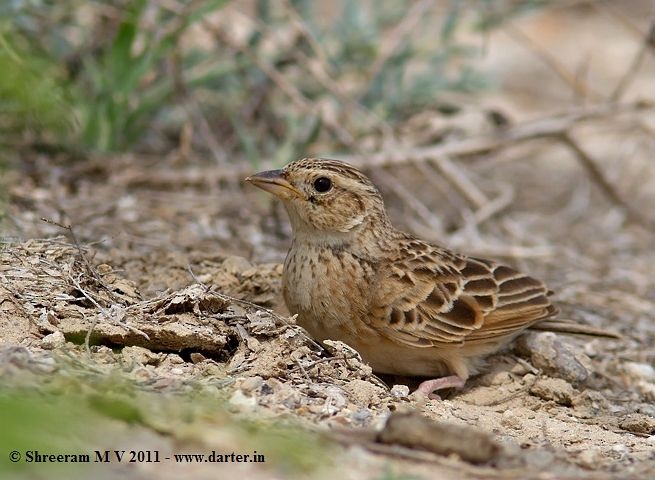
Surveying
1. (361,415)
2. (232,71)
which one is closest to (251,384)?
(361,415)

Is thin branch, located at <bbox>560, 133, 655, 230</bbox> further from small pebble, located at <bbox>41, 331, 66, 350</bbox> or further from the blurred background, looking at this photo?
small pebble, located at <bbox>41, 331, 66, 350</bbox>

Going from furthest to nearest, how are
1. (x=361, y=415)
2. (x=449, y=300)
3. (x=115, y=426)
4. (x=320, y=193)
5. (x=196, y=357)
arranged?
(x=449, y=300) < (x=320, y=193) < (x=196, y=357) < (x=361, y=415) < (x=115, y=426)

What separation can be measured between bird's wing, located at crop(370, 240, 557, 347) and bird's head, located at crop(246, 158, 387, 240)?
1.14 feet

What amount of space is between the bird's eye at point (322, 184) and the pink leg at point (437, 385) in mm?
1183

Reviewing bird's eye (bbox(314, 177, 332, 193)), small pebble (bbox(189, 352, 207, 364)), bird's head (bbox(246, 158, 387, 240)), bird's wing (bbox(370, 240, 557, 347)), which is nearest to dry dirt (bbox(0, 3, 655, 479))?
small pebble (bbox(189, 352, 207, 364))

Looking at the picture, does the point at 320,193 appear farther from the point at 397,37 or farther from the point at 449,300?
the point at 397,37

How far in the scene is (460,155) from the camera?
862cm

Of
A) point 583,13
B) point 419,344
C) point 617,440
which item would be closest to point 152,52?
point 419,344

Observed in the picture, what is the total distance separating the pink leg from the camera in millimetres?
5414

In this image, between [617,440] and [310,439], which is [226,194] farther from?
[310,439]

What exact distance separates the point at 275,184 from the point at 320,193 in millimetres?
256

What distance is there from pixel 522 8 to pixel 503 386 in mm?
4370

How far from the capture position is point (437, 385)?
5.46 m

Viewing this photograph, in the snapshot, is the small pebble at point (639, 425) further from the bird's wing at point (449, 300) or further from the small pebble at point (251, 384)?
the small pebble at point (251, 384)
